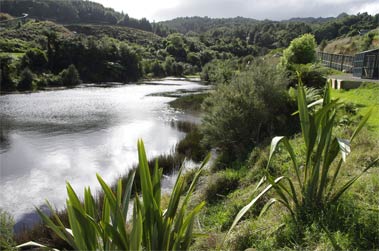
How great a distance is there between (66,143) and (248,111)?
31.9 feet

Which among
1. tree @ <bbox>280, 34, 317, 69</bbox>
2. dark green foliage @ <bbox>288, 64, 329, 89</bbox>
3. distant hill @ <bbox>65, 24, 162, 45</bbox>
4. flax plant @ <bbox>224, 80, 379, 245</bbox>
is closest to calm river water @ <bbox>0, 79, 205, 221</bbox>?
flax plant @ <bbox>224, 80, 379, 245</bbox>

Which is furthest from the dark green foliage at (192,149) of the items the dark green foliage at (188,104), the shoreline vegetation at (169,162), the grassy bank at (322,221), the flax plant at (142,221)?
the dark green foliage at (188,104)

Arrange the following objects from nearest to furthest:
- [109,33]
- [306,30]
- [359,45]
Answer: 1. [359,45]
2. [306,30]
3. [109,33]

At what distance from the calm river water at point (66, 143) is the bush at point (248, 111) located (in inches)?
143

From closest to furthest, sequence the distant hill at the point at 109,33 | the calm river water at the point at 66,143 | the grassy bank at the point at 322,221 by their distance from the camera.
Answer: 1. the grassy bank at the point at 322,221
2. the calm river water at the point at 66,143
3. the distant hill at the point at 109,33

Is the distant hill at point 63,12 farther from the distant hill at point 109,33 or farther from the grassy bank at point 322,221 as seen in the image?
the grassy bank at point 322,221

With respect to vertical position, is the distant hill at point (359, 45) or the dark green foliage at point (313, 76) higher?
the distant hill at point (359, 45)

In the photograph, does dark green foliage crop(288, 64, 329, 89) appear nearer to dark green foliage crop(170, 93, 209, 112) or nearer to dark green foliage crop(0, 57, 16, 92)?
dark green foliage crop(170, 93, 209, 112)

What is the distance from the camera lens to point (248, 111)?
36.4 feet

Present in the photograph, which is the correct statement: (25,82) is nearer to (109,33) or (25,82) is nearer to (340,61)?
(340,61)

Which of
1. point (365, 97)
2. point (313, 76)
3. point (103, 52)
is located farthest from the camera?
point (103, 52)

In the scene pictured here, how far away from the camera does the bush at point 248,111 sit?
1110cm

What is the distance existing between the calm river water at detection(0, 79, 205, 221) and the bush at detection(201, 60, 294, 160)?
3.63m

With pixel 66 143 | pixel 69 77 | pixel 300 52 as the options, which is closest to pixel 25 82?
pixel 69 77
